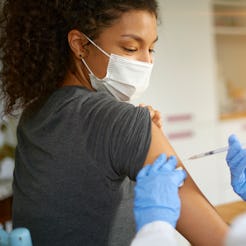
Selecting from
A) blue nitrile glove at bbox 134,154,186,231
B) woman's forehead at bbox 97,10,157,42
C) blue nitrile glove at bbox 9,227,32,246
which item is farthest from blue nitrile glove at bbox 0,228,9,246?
woman's forehead at bbox 97,10,157,42

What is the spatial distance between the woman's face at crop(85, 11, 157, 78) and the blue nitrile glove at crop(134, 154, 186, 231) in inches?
13.3

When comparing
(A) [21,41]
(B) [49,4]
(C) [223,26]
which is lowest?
(C) [223,26]

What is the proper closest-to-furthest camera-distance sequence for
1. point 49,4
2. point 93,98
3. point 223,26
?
point 93,98
point 49,4
point 223,26

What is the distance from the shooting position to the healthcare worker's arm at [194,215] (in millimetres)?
796

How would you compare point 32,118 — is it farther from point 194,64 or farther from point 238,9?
point 238,9

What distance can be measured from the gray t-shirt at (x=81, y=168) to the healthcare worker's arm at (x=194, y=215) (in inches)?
1.0

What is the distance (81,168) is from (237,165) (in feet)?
1.26

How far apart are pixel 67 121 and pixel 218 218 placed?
15.4 inches

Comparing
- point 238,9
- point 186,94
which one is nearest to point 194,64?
point 186,94

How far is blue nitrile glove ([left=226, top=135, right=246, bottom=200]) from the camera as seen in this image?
0.97 m

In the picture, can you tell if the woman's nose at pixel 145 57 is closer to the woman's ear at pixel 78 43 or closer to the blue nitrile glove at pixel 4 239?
the woman's ear at pixel 78 43

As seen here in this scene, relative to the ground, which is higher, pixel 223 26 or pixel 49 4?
pixel 49 4

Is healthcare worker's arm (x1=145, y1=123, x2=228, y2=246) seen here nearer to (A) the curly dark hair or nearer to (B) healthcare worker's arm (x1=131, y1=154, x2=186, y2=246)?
(B) healthcare worker's arm (x1=131, y1=154, x2=186, y2=246)

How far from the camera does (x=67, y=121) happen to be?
0.91 meters
